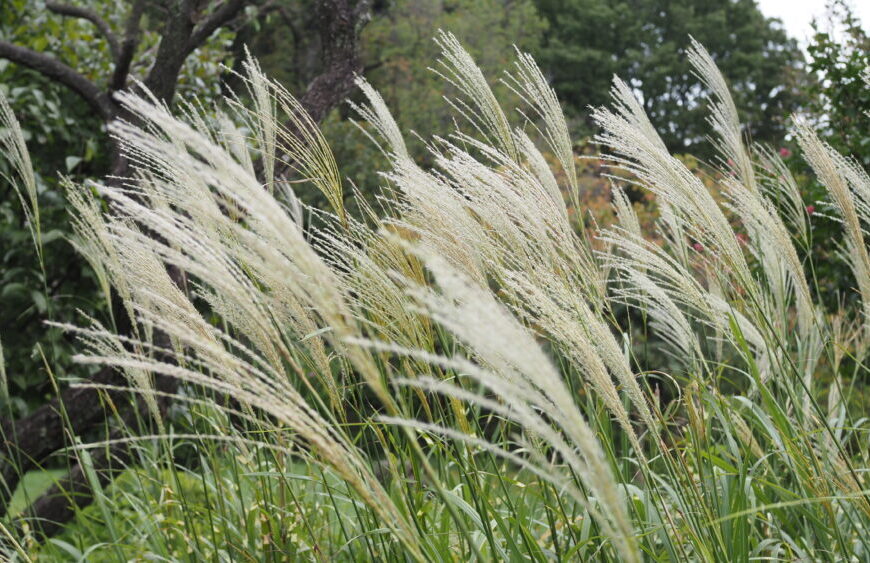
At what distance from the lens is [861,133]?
464 centimetres

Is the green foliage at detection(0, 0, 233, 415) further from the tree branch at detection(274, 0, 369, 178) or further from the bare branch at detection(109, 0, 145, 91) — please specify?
the tree branch at detection(274, 0, 369, 178)

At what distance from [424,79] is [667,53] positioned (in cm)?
1141

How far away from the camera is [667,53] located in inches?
960

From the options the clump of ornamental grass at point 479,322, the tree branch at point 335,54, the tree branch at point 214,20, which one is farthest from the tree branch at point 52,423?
the tree branch at point 214,20

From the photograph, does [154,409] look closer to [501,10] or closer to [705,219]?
[705,219]

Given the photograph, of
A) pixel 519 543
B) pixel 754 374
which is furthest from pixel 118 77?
pixel 754 374

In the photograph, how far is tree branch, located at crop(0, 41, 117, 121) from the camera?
170 inches

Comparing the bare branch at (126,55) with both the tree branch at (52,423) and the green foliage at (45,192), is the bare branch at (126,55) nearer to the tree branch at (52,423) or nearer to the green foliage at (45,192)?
the green foliage at (45,192)

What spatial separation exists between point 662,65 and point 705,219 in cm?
2453

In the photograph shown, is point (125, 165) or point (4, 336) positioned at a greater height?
point (125, 165)

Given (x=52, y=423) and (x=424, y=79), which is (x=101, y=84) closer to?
(x=52, y=423)

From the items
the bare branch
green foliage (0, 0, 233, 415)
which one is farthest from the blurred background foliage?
the bare branch

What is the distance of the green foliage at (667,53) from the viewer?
23875 millimetres

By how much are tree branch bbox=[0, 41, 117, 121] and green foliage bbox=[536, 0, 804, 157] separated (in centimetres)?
2009
